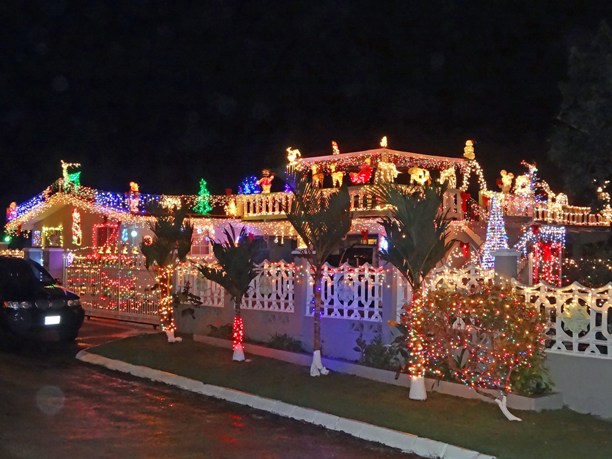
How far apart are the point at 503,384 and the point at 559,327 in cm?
147

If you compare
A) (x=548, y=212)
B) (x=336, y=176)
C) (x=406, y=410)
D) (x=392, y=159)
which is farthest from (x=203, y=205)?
(x=406, y=410)

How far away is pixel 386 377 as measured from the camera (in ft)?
35.3

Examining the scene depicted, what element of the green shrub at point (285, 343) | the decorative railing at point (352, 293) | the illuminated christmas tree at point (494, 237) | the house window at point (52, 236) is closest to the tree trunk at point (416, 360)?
the decorative railing at point (352, 293)

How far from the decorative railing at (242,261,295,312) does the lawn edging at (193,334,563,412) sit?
857 millimetres

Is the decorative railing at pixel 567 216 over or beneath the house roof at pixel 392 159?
beneath

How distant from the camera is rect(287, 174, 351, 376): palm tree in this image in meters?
11.0

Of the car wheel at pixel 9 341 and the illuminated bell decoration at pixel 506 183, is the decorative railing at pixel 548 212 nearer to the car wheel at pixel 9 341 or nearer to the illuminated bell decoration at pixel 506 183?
the illuminated bell decoration at pixel 506 183

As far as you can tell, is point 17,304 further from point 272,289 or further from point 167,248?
point 272,289

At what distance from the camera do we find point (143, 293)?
18.0 metres

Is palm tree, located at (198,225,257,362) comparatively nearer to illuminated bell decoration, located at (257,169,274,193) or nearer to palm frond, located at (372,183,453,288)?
palm frond, located at (372,183,453,288)

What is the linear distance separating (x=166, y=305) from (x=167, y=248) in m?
1.16

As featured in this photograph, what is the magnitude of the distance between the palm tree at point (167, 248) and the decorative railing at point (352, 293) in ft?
10.3

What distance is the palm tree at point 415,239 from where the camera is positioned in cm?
970

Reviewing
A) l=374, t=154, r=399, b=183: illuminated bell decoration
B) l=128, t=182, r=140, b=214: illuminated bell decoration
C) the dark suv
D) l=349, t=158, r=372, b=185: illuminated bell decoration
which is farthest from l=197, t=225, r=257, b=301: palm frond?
l=128, t=182, r=140, b=214: illuminated bell decoration
